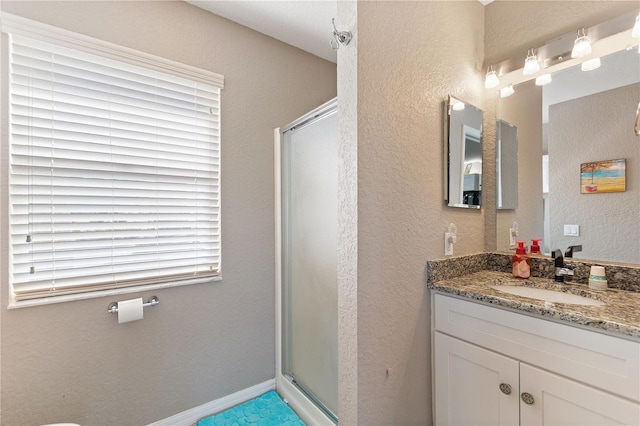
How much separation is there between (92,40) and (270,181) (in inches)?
47.3

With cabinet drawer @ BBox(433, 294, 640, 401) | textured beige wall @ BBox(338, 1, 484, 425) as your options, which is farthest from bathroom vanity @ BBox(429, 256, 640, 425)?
textured beige wall @ BBox(338, 1, 484, 425)

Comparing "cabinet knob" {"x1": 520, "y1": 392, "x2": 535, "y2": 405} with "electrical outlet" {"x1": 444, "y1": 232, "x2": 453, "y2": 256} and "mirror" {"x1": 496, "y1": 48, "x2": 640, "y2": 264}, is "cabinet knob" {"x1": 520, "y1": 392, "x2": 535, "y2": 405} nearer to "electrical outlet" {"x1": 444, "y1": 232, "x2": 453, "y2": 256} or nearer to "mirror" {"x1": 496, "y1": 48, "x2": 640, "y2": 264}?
"electrical outlet" {"x1": 444, "y1": 232, "x2": 453, "y2": 256}

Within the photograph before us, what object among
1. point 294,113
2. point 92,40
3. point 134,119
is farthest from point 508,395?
point 92,40

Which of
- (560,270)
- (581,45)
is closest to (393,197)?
(560,270)

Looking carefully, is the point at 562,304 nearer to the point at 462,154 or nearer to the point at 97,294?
the point at 462,154

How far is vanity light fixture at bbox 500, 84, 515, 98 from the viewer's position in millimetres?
1653

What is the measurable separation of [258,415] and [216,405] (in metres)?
0.29

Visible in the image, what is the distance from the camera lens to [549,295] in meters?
1.28

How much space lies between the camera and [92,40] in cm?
144

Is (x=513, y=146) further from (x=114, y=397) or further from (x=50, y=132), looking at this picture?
(x=114, y=397)

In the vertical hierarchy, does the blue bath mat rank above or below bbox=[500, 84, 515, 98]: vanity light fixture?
below

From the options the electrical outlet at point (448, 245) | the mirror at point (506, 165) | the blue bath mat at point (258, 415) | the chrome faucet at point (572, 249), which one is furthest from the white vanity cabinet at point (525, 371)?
the blue bath mat at point (258, 415)

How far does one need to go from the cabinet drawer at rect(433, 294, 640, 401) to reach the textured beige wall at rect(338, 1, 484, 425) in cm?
19

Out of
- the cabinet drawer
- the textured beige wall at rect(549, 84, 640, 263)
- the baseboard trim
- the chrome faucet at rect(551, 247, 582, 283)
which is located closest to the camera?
the cabinet drawer
